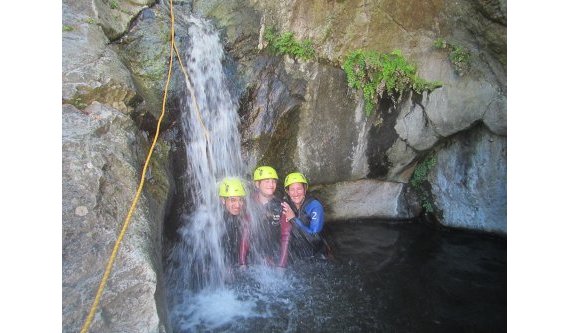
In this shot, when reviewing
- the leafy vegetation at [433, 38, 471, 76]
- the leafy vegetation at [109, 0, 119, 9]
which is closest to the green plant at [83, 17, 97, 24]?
the leafy vegetation at [109, 0, 119, 9]

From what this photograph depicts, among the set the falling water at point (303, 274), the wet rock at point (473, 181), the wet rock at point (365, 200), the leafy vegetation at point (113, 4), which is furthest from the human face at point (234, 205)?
the wet rock at point (473, 181)

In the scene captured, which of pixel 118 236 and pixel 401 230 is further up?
pixel 118 236

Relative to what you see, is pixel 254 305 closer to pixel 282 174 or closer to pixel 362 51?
pixel 282 174

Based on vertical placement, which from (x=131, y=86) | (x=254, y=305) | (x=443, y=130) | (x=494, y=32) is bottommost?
(x=254, y=305)

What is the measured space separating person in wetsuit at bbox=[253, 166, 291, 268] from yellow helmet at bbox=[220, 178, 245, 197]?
0.46 meters

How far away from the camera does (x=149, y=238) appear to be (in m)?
3.59

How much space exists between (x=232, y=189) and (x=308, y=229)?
1303 millimetres

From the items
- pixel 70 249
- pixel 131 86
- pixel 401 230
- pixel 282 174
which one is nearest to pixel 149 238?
pixel 70 249

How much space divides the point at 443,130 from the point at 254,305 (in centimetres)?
430

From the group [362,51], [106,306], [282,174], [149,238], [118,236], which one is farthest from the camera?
[282,174]

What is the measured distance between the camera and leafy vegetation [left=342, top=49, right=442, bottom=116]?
239 inches

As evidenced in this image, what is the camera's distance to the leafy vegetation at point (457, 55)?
591 centimetres

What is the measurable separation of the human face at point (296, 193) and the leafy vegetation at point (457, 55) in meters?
3.18

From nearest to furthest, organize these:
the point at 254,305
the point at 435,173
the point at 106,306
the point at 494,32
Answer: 1. the point at 106,306
2. the point at 254,305
3. the point at 494,32
4. the point at 435,173
